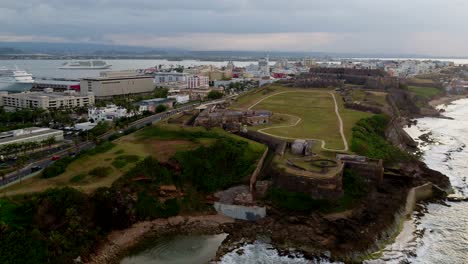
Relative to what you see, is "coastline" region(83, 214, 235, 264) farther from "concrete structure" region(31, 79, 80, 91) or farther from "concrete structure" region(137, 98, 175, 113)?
"concrete structure" region(31, 79, 80, 91)

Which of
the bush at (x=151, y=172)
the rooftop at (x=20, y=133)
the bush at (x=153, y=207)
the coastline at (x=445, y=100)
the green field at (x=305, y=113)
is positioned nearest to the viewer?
the bush at (x=153, y=207)

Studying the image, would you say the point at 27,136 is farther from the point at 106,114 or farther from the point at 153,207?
the point at 153,207

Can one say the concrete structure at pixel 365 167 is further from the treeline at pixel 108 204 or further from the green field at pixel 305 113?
the treeline at pixel 108 204

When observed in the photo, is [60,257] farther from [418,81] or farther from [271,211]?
[418,81]

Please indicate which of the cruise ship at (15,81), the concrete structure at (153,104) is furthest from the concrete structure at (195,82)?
the cruise ship at (15,81)

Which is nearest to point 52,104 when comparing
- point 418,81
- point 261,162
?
point 261,162

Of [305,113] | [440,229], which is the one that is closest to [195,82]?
[305,113]
